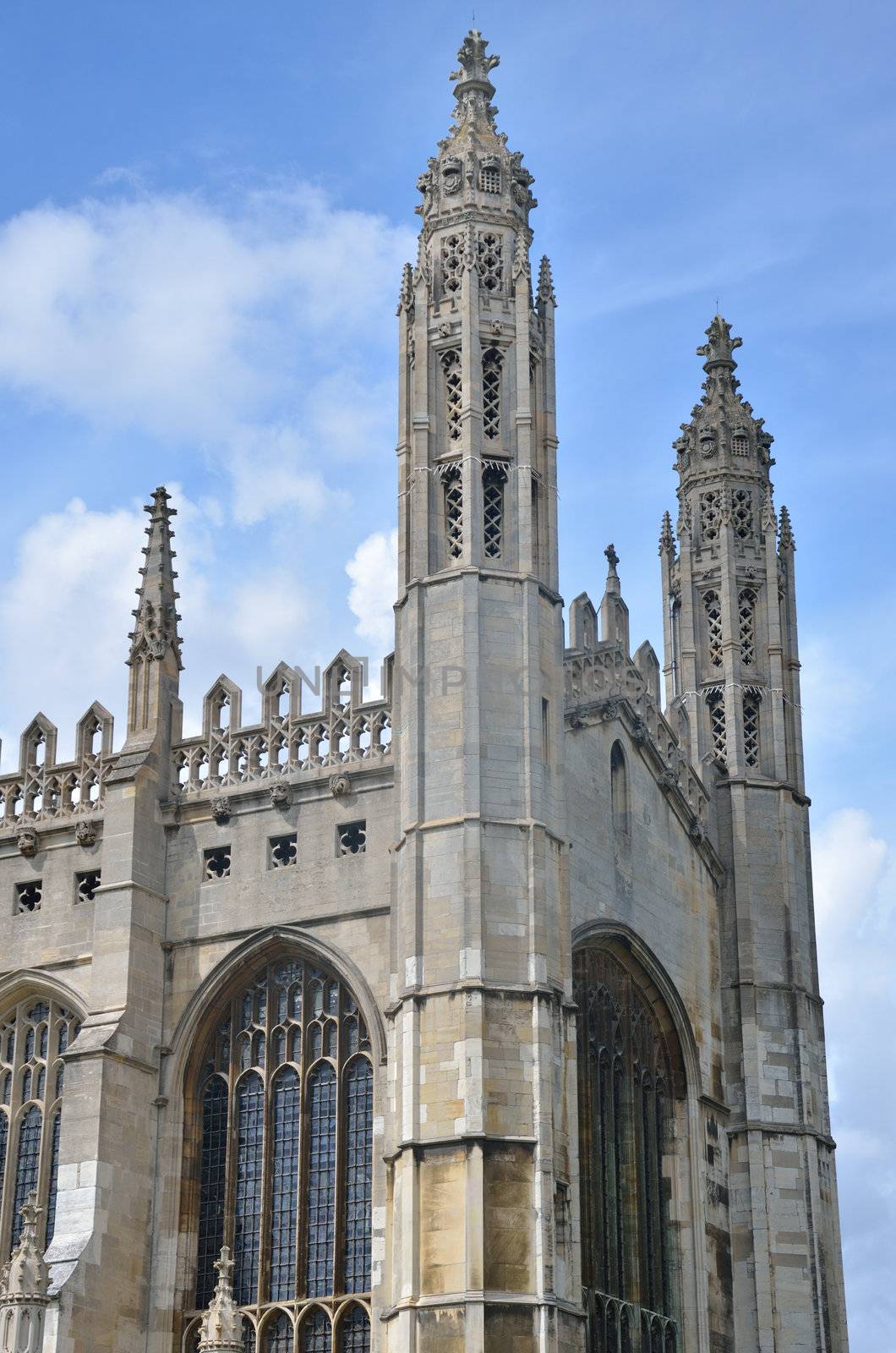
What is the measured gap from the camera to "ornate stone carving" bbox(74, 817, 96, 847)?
1708 inches

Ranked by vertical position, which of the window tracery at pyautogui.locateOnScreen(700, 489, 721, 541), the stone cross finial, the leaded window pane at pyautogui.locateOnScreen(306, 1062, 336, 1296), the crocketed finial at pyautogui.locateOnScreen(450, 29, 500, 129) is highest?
the crocketed finial at pyautogui.locateOnScreen(450, 29, 500, 129)

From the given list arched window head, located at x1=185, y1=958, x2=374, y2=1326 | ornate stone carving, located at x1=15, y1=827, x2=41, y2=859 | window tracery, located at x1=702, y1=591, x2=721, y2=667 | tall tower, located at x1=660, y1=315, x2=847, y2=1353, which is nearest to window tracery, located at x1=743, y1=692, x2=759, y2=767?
tall tower, located at x1=660, y1=315, x2=847, y2=1353

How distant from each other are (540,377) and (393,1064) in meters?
11.6

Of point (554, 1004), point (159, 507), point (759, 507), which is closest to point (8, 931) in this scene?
point (159, 507)

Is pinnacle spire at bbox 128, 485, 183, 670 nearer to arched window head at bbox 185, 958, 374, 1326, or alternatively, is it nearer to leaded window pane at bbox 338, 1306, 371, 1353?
arched window head at bbox 185, 958, 374, 1326

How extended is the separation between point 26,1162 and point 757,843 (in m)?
15.1

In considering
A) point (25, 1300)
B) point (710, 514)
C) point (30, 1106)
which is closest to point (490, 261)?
point (710, 514)

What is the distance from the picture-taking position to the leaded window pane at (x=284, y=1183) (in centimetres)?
3975

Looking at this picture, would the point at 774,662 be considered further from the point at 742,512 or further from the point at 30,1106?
the point at 30,1106

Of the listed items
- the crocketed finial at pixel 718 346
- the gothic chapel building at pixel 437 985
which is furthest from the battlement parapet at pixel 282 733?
the crocketed finial at pixel 718 346

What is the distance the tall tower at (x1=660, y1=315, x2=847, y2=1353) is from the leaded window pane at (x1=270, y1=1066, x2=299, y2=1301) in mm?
9632

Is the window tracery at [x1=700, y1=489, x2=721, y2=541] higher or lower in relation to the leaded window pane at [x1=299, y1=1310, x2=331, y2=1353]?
higher

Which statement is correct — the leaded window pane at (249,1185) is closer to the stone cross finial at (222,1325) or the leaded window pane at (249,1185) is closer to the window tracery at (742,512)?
the stone cross finial at (222,1325)

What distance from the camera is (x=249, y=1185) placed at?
4059cm
